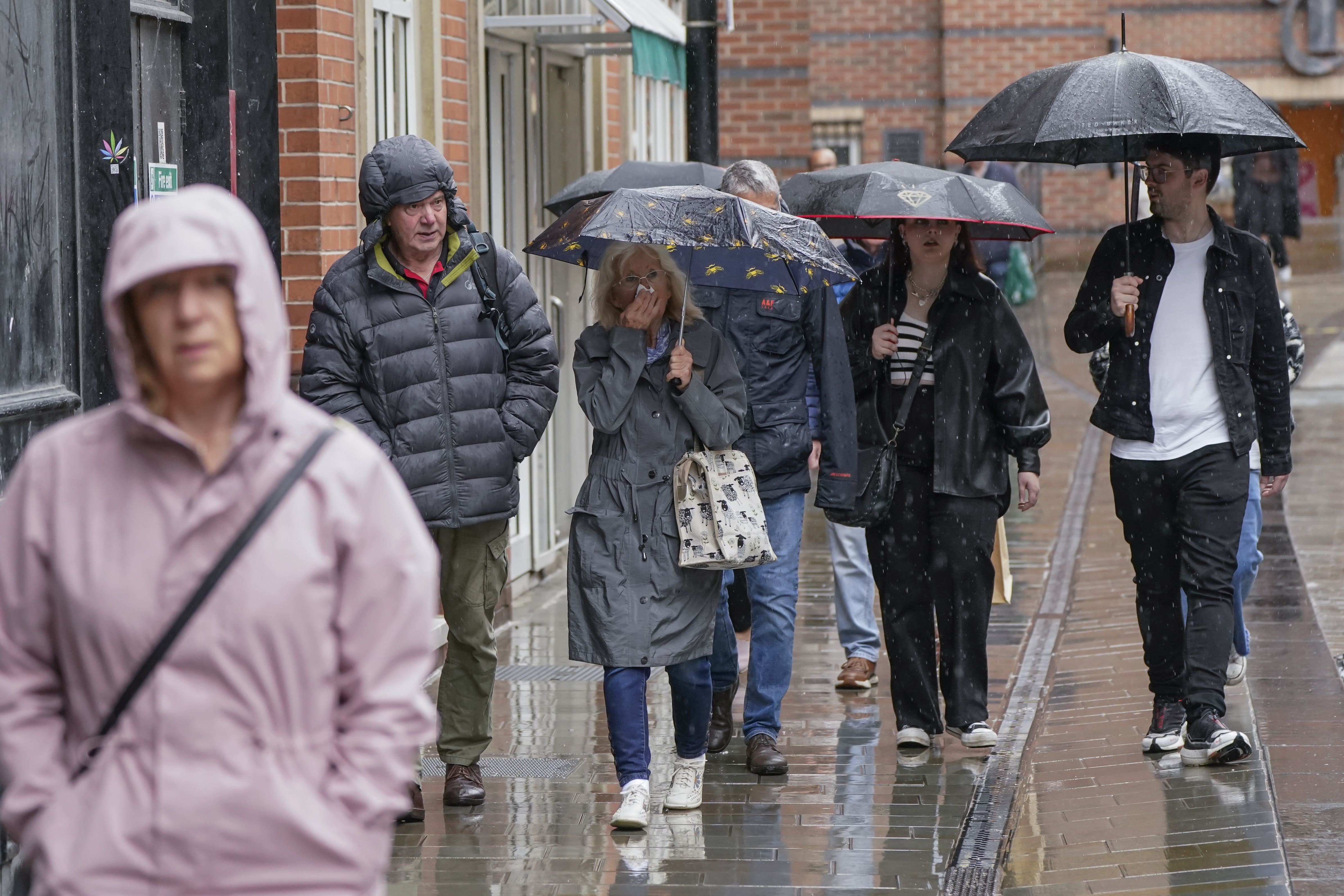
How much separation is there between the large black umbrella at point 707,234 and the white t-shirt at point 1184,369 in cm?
106

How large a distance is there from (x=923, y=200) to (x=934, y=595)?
1.33 meters

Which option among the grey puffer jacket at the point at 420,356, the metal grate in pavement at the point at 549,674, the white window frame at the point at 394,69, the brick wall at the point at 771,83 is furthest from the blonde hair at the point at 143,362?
the brick wall at the point at 771,83

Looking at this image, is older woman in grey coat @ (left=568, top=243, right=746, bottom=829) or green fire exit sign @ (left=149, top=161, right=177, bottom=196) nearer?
older woman in grey coat @ (left=568, top=243, right=746, bottom=829)

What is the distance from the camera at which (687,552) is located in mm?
5387

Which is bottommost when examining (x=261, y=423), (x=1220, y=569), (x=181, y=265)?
(x=1220, y=569)

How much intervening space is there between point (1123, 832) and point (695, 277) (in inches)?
84.6

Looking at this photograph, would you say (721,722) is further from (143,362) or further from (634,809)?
(143,362)

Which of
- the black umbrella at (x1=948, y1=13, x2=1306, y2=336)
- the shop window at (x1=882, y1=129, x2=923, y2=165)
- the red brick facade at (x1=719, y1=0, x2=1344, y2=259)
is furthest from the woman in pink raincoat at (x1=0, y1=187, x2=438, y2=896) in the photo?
the shop window at (x1=882, y1=129, x2=923, y2=165)

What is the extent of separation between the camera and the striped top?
6.22 metres

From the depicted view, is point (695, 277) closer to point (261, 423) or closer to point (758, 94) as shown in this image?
point (261, 423)

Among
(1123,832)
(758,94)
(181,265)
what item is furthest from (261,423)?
(758,94)

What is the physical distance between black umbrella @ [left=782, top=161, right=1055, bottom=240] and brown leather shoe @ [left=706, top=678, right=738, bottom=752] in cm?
164

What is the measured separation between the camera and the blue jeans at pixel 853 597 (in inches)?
288

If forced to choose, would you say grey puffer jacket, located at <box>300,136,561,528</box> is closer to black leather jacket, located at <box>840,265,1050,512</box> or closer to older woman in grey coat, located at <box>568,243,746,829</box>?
older woman in grey coat, located at <box>568,243,746,829</box>
